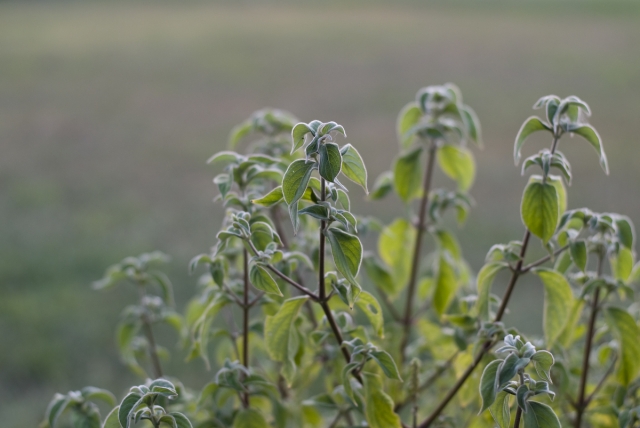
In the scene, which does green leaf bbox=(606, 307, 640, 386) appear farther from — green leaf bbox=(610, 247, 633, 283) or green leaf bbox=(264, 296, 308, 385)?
green leaf bbox=(264, 296, 308, 385)

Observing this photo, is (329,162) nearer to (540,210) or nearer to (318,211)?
(318,211)

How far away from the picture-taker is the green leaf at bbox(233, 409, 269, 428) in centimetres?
76

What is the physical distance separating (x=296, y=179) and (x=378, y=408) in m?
0.28

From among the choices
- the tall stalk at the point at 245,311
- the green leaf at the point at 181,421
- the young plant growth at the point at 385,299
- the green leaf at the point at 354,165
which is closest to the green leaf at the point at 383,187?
the young plant growth at the point at 385,299

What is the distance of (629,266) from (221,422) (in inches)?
20.9

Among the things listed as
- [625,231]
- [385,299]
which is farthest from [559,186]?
[385,299]

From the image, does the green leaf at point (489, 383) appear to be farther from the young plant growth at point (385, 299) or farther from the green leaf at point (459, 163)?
the green leaf at point (459, 163)

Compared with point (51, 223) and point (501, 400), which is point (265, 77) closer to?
point (51, 223)

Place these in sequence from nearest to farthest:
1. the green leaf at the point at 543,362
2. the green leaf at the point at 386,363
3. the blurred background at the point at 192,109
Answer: the green leaf at the point at 543,362 < the green leaf at the point at 386,363 < the blurred background at the point at 192,109

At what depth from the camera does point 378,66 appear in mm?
4840

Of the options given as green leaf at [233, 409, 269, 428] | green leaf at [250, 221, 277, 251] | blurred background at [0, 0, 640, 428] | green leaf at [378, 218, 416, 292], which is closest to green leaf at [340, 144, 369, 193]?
green leaf at [250, 221, 277, 251]

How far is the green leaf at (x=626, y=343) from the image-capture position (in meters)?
0.78

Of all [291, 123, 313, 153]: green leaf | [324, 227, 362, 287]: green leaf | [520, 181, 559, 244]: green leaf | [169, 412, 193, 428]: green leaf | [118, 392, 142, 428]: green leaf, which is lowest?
[169, 412, 193, 428]: green leaf

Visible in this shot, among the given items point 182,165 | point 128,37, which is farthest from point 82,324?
point 128,37
